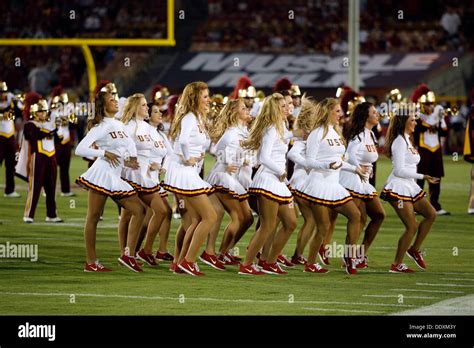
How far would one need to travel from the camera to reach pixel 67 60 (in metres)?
35.6

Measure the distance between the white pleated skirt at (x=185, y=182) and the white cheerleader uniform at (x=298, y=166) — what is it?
0.76 metres

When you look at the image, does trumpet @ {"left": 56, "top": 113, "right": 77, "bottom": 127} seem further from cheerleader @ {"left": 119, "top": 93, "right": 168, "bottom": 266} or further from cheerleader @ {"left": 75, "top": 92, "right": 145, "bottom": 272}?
cheerleader @ {"left": 75, "top": 92, "right": 145, "bottom": 272}

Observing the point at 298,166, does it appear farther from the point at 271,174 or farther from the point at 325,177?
the point at 271,174

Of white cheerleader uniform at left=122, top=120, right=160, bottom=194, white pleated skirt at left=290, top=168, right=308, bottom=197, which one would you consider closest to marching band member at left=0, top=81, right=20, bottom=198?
white cheerleader uniform at left=122, top=120, right=160, bottom=194

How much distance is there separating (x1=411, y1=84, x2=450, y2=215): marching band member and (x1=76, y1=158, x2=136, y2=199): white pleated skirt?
6789 millimetres

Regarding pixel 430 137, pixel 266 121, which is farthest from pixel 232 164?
pixel 430 137

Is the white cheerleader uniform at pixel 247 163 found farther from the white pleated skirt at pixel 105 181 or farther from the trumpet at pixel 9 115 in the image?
the trumpet at pixel 9 115

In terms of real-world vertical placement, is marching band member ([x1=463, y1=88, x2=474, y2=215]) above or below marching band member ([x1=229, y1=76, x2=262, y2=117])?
below

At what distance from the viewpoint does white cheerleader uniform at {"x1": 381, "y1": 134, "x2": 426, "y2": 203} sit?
39.2 ft

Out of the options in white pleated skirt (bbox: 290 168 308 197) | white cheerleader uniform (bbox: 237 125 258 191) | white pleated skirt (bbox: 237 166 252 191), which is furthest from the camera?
white pleated skirt (bbox: 237 166 252 191)

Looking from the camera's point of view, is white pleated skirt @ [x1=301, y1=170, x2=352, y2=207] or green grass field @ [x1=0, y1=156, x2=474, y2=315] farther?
white pleated skirt @ [x1=301, y1=170, x2=352, y2=207]

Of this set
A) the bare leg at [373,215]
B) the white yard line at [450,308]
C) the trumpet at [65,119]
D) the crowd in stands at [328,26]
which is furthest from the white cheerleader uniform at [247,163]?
the crowd in stands at [328,26]

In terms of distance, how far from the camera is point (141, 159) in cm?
1245

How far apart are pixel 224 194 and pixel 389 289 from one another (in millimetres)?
1992
